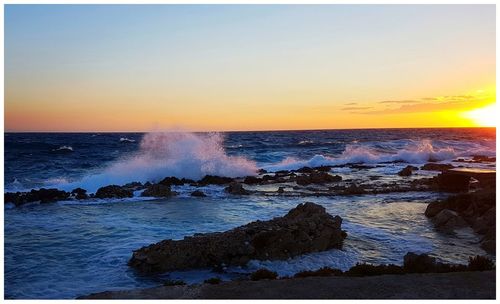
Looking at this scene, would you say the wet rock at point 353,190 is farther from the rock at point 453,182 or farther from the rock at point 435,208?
the rock at point 435,208

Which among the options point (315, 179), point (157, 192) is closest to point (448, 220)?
point (157, 192)

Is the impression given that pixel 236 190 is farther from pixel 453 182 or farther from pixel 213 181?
pixel 453 182

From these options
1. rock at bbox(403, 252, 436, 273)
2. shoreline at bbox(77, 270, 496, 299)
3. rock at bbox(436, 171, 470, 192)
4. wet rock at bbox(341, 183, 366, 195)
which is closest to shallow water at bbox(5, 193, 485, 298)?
rock at bbox(403, 252, 436, 273)

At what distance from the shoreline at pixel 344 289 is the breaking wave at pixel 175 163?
19190 mm

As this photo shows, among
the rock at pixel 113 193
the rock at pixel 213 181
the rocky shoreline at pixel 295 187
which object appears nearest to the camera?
the rocky shoreline at pixel 295 187

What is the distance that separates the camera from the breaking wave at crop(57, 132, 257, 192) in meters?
27.3

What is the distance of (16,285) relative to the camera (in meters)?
8.67

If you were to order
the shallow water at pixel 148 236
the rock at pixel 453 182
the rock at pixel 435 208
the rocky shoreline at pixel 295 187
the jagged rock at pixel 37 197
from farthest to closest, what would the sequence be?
the rock at pixel 453 182 < the rocky shoreline at pixel 295 187 < the jagged rock at pixel 37 197 < the rock at pixel 435 208 < the shallow water at pixel 148 236

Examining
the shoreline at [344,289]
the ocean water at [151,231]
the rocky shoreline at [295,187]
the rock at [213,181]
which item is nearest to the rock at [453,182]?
the rocky shoreline at [295,187]

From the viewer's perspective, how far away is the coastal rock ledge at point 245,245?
9641 mm

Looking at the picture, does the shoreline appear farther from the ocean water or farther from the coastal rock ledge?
the coastal rock ledge

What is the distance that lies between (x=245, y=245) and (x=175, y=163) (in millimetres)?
18958

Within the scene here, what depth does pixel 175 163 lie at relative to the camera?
93.7 feet

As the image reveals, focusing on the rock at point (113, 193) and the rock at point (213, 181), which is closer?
the rock at point (113, 193)
